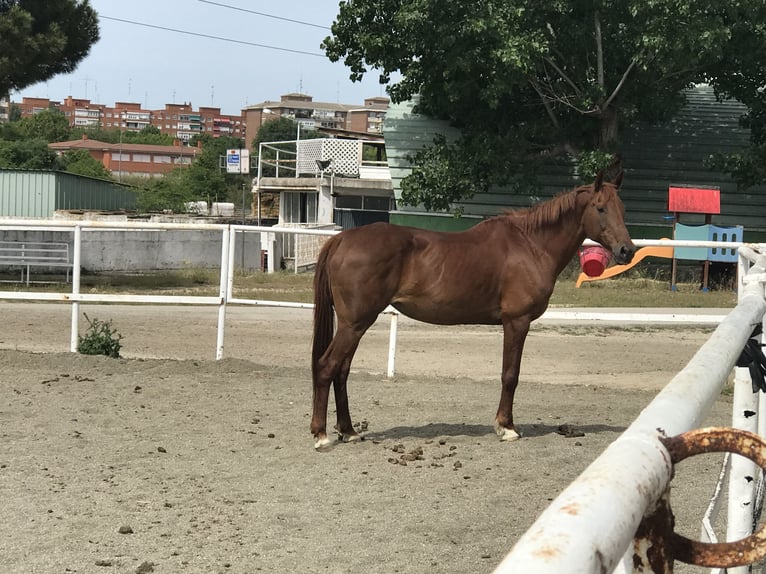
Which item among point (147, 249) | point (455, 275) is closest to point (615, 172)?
point (455, 275)

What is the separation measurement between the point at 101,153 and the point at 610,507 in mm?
135855

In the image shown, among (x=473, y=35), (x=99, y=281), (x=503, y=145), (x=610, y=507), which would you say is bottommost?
(x=99, y=281)

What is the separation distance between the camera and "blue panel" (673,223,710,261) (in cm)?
1909

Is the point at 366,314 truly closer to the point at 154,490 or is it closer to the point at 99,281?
the point at 154,490

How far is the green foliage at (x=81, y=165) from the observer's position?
223ft

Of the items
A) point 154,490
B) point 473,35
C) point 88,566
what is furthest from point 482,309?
point 473,35

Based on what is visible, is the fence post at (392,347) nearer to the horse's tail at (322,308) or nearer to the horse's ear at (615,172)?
the horse's tail at (322,308)

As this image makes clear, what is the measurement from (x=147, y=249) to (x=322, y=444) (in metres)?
17.3

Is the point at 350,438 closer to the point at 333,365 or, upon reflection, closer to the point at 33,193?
the point at 333,365

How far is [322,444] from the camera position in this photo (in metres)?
6.25

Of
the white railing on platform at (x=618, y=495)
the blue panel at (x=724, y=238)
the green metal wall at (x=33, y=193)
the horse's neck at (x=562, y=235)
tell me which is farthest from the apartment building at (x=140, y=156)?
the white railing on platform at (x=618, y=495)

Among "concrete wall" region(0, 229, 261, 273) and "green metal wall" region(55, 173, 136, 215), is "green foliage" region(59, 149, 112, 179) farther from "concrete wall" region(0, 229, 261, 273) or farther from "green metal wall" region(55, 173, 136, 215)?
"concrete wall" region(0, 229, 261, 273)

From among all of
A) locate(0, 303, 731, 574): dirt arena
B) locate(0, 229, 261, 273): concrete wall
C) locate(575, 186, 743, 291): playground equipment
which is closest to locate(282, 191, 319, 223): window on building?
locate(0, 229, 261, 273): concrete wall

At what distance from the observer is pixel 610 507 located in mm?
892
